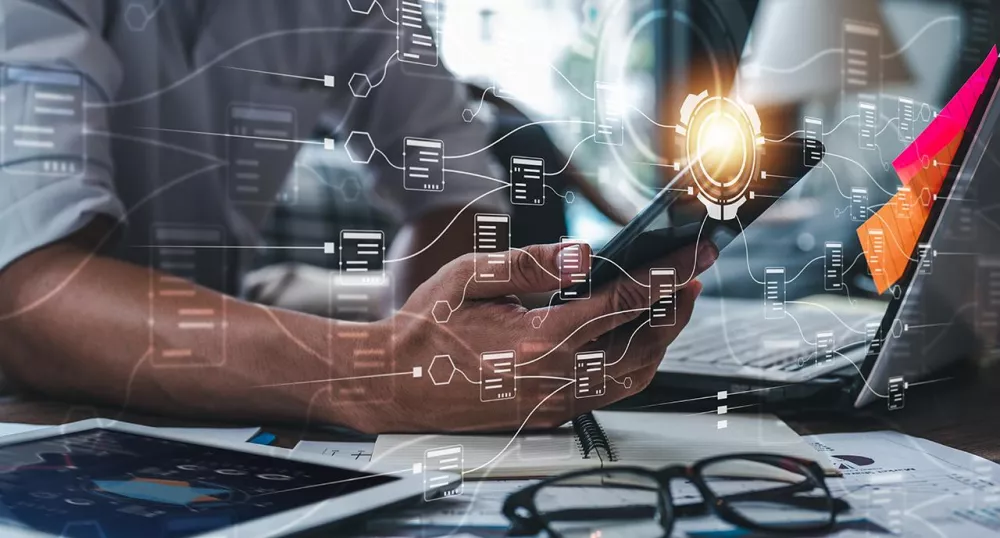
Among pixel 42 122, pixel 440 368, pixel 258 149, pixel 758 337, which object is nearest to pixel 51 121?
pixel 42 122

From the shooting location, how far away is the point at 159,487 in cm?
55

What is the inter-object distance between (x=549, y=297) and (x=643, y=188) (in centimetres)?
18

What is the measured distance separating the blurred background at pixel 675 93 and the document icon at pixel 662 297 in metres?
0.06

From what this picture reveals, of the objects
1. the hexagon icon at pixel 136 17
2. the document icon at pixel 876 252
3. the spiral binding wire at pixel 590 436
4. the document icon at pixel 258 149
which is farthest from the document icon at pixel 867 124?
the hexagon icon at pixel 136 17

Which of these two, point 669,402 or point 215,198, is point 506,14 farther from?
point 669,402

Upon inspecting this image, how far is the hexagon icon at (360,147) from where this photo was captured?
629 mm

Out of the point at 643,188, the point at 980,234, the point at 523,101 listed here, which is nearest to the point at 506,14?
the point at 523,101

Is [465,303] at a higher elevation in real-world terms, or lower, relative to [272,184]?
lower

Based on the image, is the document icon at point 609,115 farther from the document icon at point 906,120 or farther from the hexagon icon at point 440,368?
the document icon at point 906,120

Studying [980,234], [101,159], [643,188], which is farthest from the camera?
[980,234]

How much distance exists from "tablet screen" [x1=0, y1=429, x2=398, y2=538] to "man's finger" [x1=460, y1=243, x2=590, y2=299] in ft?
0.76

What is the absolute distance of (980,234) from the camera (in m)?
1.12

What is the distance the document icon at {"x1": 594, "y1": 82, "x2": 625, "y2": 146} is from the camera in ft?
2.54

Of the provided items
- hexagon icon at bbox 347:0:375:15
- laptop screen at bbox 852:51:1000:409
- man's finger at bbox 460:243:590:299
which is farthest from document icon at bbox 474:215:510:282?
laptop screen at bbox 852:51:1000:409
